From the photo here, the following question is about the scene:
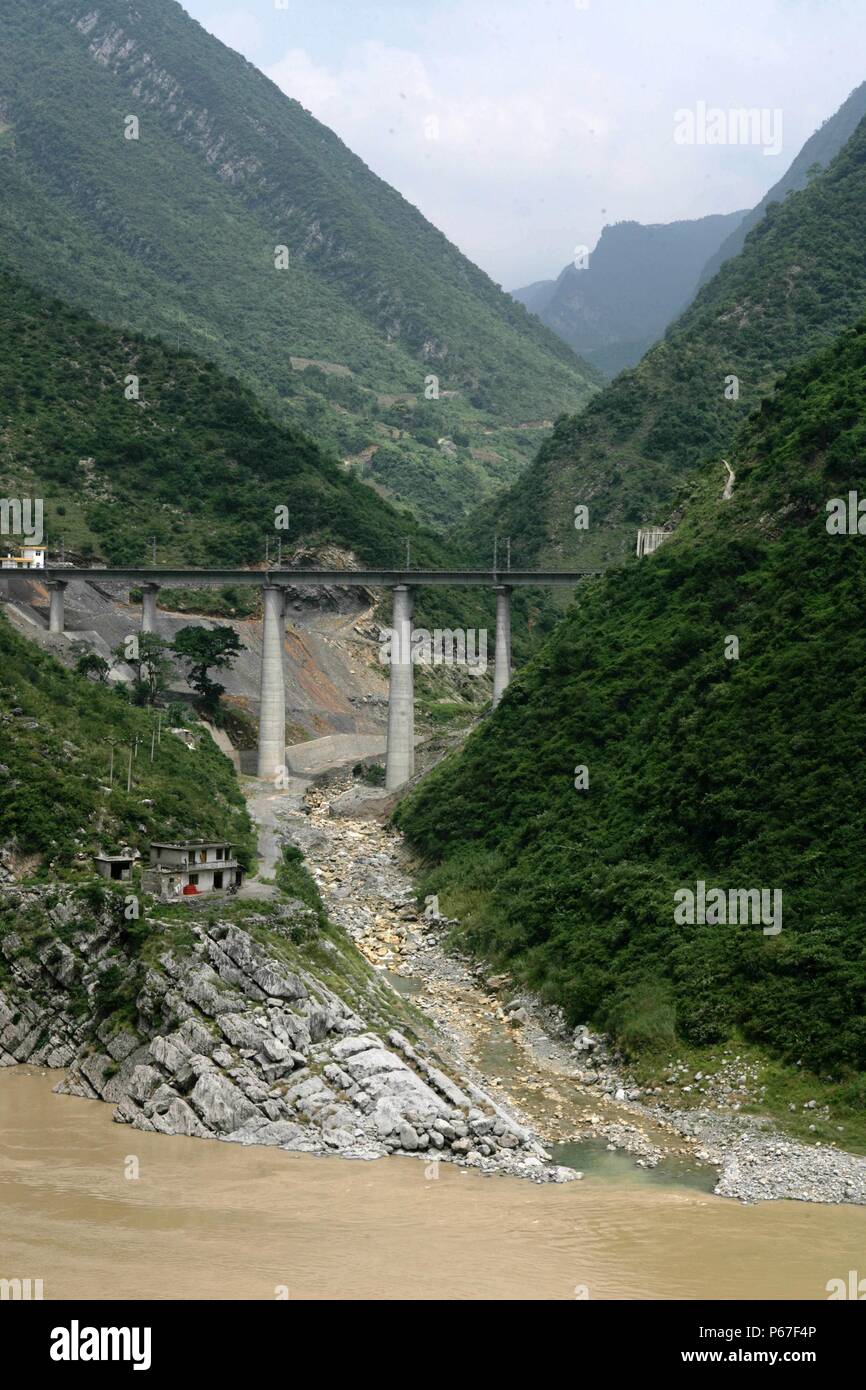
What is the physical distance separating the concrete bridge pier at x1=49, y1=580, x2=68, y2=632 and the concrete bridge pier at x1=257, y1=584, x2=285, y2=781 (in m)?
12.1

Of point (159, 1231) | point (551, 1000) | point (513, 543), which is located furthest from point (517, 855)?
point (513, 543)

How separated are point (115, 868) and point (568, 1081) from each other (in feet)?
44.1

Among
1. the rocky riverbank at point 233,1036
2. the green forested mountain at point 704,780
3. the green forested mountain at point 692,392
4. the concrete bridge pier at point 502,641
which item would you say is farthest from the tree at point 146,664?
the rocky riverbank at point 233,1036

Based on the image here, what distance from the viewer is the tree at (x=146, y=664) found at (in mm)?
86062

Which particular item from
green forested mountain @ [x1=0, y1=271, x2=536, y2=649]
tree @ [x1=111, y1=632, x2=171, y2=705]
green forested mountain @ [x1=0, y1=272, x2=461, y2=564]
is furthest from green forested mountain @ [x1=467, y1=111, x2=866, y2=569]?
tree @ [x1=111, y1=632, x2=171, y2=705]

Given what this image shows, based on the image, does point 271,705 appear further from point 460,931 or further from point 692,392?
point 692,392

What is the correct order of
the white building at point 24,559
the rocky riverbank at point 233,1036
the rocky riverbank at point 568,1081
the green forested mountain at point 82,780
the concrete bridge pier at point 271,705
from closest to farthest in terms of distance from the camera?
the rocky riverbank at point 233,1036, the rocky riverbank at point 568,1081, the green forested mountain at point 82,780, the concrete bridge pier at point 271,705, the white building at point 24,559

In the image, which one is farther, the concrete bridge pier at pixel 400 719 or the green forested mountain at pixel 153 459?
the green forested mountain at pixel 153 459

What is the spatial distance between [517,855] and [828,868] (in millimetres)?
13298

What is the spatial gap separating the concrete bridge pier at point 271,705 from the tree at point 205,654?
404 centimetres

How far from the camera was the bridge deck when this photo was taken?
3351 inches

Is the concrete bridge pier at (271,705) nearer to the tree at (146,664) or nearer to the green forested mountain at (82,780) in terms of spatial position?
the tree at (146,664)

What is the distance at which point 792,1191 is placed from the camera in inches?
1484
